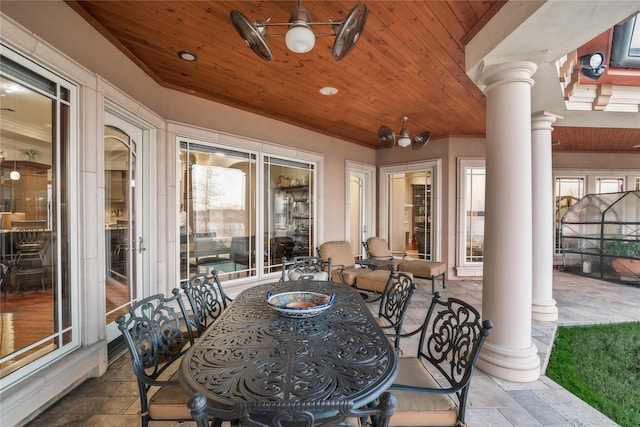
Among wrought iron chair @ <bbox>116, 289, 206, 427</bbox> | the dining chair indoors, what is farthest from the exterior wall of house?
the dining chair indoors

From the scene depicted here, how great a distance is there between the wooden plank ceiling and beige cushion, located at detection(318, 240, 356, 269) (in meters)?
2.08

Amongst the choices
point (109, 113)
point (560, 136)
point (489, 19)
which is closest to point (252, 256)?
point (109, 113)

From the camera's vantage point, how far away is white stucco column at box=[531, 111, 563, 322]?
3510 millimetres

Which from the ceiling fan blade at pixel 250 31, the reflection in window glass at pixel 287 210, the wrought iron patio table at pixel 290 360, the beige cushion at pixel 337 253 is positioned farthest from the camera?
the beige cushion at pixel 337 253

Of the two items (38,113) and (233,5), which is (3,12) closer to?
(38,113)

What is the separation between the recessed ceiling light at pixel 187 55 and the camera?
9.06 ft

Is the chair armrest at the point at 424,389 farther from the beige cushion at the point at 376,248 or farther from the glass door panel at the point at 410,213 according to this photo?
the glass door panel at the point at 410,213

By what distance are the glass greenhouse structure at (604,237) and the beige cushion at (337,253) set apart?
17.3 ft

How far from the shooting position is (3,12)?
5.36ft

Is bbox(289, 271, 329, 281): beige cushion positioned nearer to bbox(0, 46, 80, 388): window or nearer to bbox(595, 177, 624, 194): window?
bbox(0, 46, 80, 388): window

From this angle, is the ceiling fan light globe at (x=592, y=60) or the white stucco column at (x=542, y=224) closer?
the ceiling fan light globe at (x=592, y=60)

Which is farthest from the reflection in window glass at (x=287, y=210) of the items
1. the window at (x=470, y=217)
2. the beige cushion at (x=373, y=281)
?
the window at (x=470, y=217)

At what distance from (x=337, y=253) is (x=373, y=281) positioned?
0.99 m

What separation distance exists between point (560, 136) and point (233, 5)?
6.37 m
